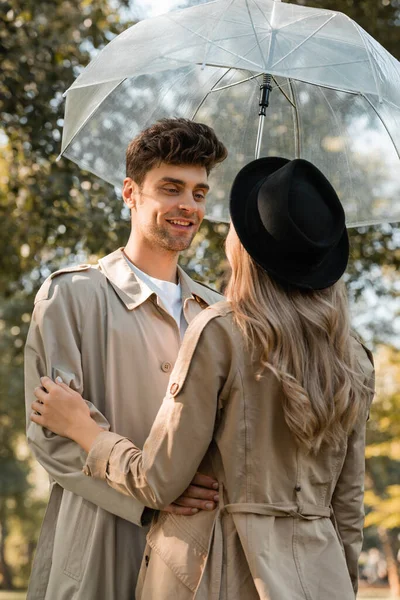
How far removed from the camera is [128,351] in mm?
3598

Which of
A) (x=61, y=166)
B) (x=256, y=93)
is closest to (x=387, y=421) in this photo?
(x=61, y=166)

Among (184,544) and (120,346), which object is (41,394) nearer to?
(120,346)

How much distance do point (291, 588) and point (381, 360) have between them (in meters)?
16.8

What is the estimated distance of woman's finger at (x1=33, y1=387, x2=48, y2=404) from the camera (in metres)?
3.37

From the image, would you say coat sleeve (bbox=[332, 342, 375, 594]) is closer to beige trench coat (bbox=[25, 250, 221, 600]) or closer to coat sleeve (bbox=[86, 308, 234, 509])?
coat sleeve (bbox=[86, 308, 234, 509])

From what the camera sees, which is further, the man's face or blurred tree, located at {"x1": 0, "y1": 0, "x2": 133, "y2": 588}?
blurred tree, located at {"x1": 0, "y1": 0, "x2": 133, "y2": 588}

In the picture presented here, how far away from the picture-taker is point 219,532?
2.92 meters

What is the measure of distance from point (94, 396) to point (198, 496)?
74cm

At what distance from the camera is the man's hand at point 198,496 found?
2.97 m

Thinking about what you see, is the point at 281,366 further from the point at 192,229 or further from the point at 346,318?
the point at 192,229

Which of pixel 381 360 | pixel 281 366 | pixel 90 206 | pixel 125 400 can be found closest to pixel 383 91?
pixel 281 366

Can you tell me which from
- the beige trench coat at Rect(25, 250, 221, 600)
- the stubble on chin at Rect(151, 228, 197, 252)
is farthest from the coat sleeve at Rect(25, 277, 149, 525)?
the stubble on chin at Rect(151, 228, 197, 252)

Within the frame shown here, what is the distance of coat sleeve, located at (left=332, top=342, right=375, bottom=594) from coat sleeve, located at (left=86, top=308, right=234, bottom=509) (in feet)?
1.87

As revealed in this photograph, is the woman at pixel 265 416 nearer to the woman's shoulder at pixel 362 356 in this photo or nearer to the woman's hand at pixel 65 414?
the woman's shoulder at pixel 362 356
